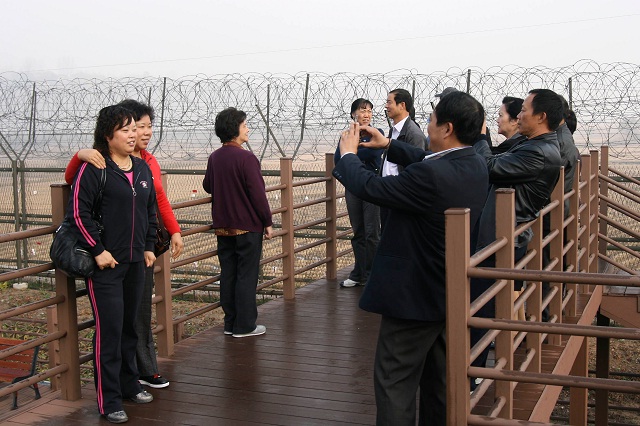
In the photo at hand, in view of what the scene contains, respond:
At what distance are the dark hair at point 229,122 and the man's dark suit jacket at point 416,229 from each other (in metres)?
2.41

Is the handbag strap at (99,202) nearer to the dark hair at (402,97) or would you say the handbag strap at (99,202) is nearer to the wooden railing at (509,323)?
the wooden railing at (509,323)

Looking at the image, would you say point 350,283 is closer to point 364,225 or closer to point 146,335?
point 364,225

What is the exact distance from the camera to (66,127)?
47.4 feet

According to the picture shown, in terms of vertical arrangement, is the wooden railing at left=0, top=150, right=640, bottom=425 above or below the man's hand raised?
below

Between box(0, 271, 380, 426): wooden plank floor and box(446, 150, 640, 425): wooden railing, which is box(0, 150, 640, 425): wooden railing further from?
Answer: box(0, 271, 380, 426): wooden plank floor

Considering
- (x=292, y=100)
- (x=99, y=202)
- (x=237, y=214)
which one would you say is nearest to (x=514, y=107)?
(x=237, y=214)

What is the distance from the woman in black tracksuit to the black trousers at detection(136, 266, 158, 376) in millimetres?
364

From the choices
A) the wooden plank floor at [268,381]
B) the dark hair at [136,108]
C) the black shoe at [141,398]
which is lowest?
the wooden plank floor at [268,381]

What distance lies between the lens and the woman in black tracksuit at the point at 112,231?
4234mm

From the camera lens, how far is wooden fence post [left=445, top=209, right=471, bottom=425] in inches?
131

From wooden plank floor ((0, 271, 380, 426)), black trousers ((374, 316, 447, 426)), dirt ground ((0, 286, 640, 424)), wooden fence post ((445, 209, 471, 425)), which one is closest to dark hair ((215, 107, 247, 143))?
wooden plank floor ((0, 271, 380, 426))

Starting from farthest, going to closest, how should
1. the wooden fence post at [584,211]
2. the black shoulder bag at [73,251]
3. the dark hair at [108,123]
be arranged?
the wooden fence post at [584,211], the dark hair at [108,123], the black shoulder bag at [73,251]

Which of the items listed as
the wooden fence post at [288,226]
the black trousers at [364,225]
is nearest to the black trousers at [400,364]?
the wooden fence post at [288,226]

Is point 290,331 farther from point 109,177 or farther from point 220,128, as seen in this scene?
point 109,177
